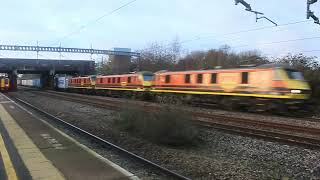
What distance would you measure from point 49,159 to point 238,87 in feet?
58.4

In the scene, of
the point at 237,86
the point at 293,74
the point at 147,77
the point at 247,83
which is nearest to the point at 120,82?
the point at 147,77

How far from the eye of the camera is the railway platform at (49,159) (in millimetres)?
9672

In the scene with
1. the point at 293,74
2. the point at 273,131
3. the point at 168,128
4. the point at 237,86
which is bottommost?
the point at 273,131

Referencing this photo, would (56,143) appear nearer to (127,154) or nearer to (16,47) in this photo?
(127,154)

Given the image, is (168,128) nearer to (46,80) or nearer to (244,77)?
(244,77)

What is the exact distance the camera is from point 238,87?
27594mm

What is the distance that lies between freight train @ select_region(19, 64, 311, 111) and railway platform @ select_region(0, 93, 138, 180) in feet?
41.9

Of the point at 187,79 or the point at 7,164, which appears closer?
the point at 7,164

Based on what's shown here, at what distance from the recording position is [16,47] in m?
96.3

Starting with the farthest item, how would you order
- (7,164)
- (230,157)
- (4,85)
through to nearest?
(4,85) → (230,157) → (7,164)

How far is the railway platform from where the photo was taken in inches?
381

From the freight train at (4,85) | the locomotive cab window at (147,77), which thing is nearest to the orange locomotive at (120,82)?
the locomotive cab window at (147,77)

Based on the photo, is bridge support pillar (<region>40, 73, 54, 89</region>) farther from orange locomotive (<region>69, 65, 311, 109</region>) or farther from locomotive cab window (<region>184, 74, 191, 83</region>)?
locomotive cab window (<region>184, 74, 191, 83</region>)

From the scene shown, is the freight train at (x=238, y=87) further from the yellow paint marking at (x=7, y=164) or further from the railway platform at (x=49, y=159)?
the yellow paint marking at (x=7, y=164)
